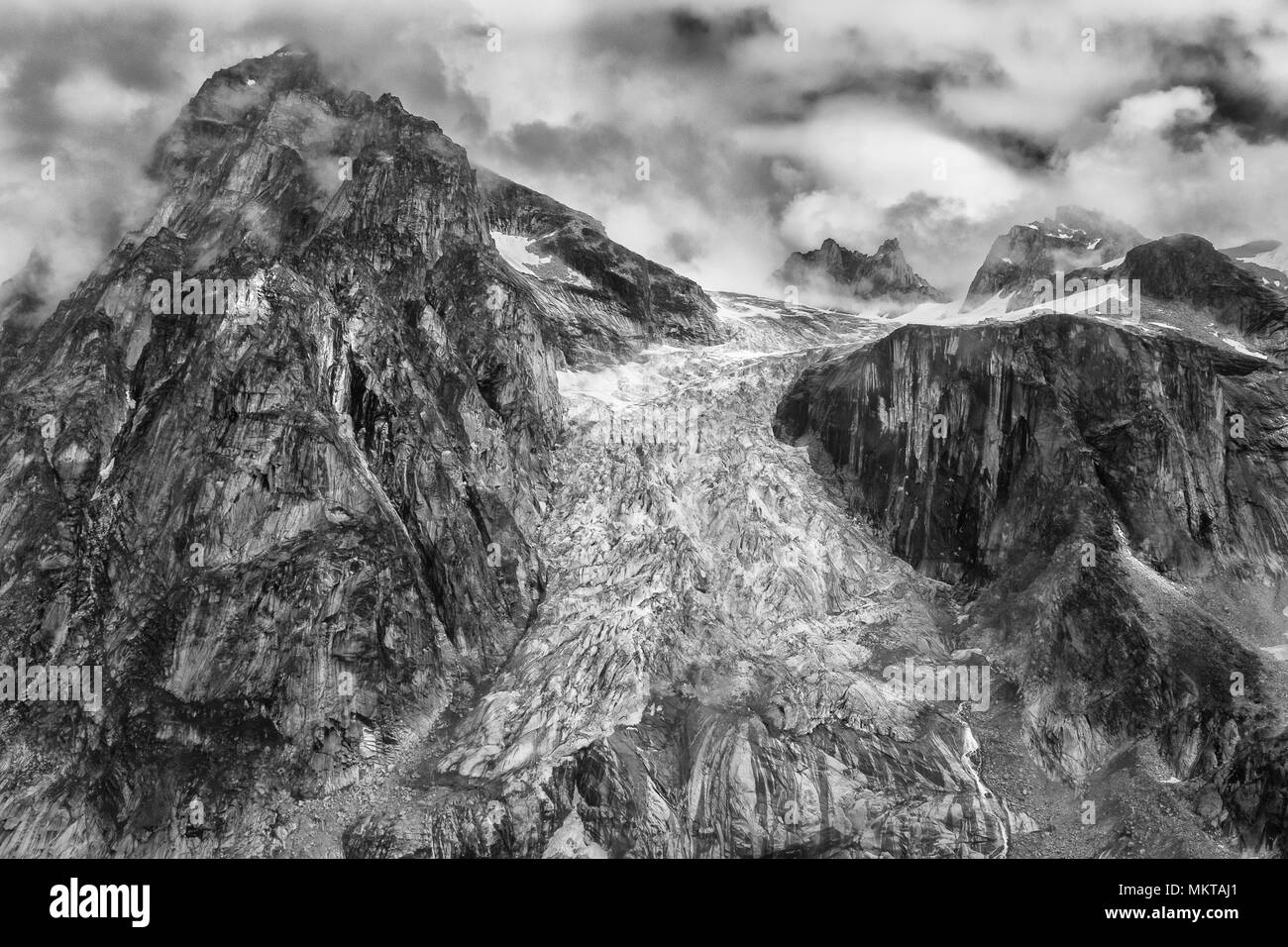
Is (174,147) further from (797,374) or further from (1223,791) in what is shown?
A: (1223,791)

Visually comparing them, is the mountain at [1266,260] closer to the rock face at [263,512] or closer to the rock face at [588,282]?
the rock face at [588,282]

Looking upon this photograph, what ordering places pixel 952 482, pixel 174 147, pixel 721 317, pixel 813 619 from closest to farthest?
pixel 813 619 < pixel 952 482 < pixel 174 147 < pixel 721 317

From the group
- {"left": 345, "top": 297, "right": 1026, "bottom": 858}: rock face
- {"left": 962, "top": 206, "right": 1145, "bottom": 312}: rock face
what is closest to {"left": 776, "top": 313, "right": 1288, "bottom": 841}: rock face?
{"left": 345, "top": 297, "right": 1026, "bottom": 858}: rock face

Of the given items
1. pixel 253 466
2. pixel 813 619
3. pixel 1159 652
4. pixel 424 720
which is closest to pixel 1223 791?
pixel 1159 652

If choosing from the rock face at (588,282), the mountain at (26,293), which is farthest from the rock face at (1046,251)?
the mountain at (26,293)

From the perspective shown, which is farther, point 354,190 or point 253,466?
point 354,190

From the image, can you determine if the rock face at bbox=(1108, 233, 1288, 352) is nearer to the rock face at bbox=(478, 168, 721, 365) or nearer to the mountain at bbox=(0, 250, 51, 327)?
the rock face at bbox=(478, 168, 721, 365)
